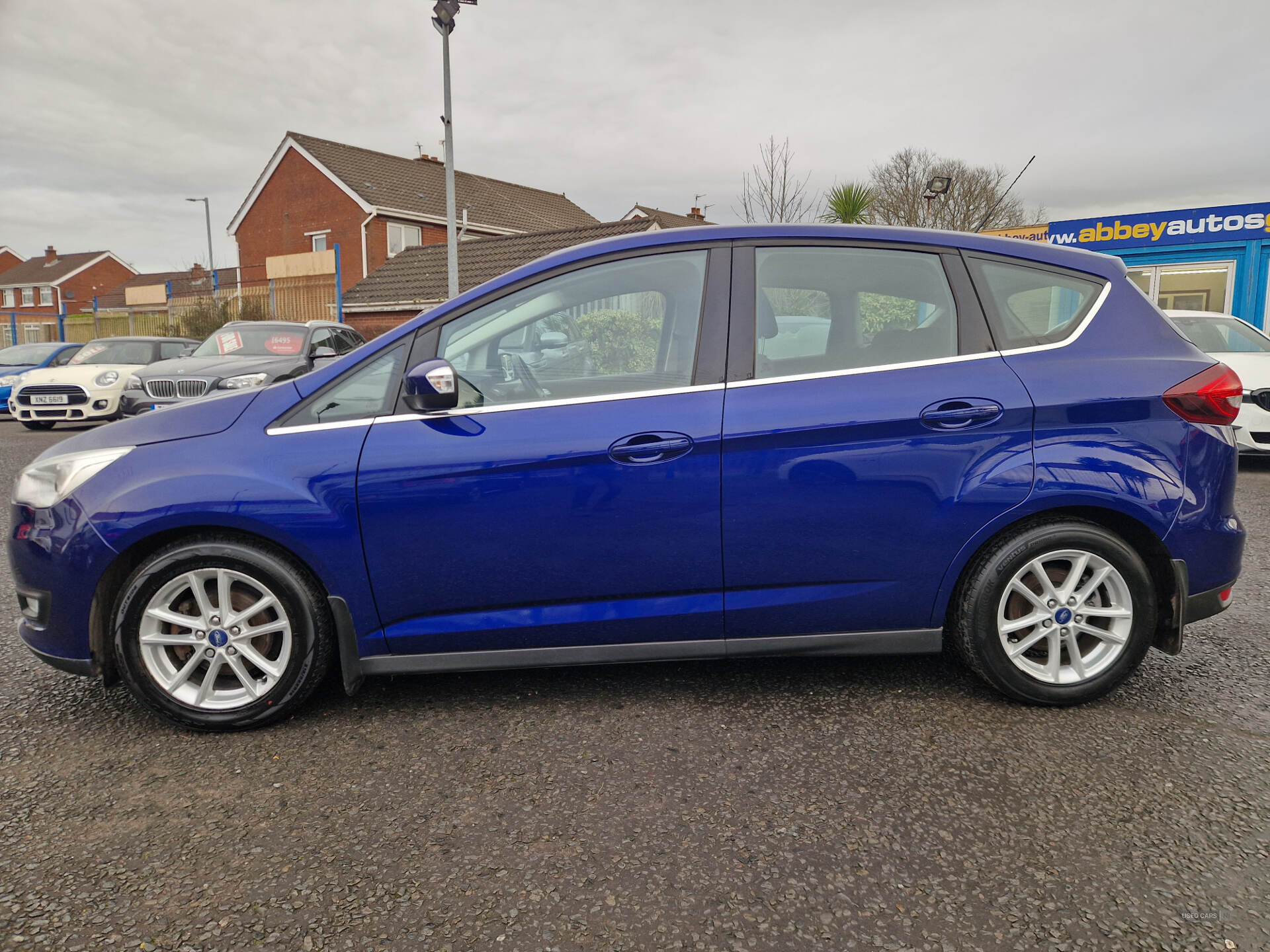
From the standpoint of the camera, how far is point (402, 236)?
32.9 meters

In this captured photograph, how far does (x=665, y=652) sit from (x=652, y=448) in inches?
28.7

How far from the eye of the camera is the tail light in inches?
116

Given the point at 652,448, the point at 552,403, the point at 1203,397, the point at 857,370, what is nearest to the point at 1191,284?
the point at 1203,397

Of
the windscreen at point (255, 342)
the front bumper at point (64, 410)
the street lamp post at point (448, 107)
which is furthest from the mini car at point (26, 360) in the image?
the street lamp post at point (448, 107)

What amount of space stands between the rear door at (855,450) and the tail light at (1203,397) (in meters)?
0.51

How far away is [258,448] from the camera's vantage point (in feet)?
9.52

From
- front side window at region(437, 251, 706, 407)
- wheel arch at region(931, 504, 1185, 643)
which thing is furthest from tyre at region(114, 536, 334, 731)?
wheel arch at region(931, 504, 1185, 643)

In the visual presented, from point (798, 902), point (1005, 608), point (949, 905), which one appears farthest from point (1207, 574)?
point (798, 902)

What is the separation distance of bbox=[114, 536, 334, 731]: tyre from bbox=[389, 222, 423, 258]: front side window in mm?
31358

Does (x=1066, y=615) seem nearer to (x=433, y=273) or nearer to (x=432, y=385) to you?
(x=432, y=385)

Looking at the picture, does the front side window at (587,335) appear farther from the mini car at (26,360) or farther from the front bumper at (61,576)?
the mini car at (26,360)

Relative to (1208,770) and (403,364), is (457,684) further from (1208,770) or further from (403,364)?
(1208,770)

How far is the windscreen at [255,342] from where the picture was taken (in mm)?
11188

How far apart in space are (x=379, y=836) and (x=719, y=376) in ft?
5.78
